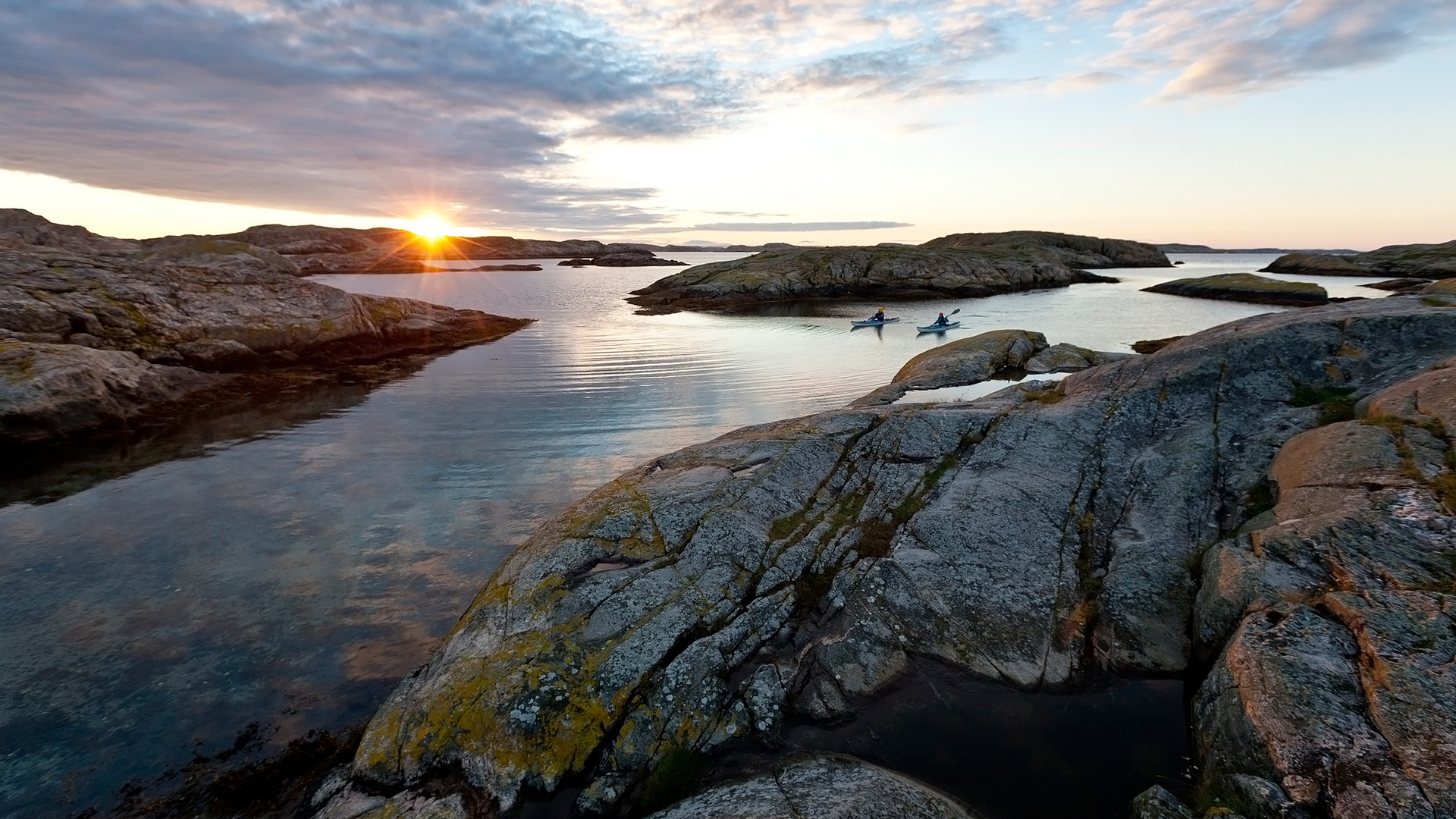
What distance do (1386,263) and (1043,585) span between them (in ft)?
699

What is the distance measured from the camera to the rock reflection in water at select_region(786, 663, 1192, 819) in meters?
10.6

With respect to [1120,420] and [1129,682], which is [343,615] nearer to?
[1129,682]

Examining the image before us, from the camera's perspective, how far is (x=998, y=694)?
1252 centimetres

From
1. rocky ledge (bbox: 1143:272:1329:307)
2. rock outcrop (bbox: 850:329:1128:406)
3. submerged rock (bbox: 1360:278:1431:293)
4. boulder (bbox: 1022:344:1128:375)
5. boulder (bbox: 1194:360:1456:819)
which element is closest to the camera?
boulder (bbox: 1194:360:1456:819)

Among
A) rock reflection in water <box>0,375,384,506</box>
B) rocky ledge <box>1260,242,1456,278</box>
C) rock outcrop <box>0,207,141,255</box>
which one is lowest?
rock reflection in water <box>0,375,384,506</box>

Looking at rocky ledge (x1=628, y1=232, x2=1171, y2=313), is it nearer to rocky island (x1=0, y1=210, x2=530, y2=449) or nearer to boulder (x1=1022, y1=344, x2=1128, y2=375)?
rocky island (x1=0, y1=210, x2=530, y2=449)

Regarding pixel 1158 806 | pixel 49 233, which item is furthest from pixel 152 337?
pixel 49 233

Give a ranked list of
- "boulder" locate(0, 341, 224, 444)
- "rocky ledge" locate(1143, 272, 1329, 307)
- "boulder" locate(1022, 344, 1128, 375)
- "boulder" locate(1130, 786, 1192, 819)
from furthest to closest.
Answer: "rocky ledge" locate(1143, 272, 1329, 307)
"boulder" locate(1022, 344, 1128, 375)
"boulder" locate(0, 341, 224, 444)
"boulder" locate(1130, 786, 1192, 819)

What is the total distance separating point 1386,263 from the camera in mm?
155625

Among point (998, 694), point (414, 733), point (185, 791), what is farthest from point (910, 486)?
point (185, 791)

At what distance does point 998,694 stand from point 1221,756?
3.55 metres

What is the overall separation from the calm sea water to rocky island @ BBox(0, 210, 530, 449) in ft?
24.0

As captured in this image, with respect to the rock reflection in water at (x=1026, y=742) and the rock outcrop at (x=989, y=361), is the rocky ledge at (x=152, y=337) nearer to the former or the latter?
the rock reflection in water at (x=1026, y=742)

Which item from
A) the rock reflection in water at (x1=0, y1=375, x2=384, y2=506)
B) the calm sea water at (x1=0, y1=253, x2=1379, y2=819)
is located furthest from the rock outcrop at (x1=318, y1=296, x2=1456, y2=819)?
the rock reflection in water at (x1=0, y1=375, x2=384, y2=506)
